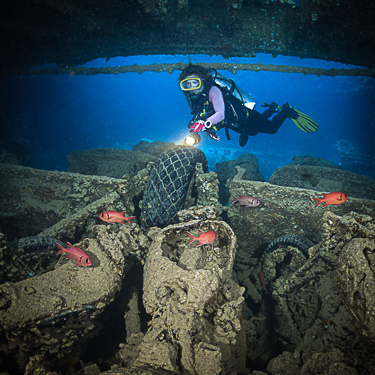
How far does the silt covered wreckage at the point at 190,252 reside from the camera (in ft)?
6.28

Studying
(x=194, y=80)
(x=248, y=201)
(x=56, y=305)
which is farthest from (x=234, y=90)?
(x=56, y=305)

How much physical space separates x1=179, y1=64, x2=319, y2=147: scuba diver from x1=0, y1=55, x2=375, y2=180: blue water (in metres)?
1.66

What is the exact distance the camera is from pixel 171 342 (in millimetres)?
1781

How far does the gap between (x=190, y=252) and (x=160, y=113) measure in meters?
136

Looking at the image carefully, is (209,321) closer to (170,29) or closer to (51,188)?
(51,188)

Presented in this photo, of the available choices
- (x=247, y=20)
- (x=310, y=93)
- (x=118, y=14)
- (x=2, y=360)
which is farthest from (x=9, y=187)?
(x=310, y=93)

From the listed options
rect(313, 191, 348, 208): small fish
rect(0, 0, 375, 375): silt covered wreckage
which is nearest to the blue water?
rect(0, 0, 375, 375): silt covered wreckage

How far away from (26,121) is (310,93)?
110m

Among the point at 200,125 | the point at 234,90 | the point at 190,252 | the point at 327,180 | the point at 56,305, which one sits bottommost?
the point at 56,305

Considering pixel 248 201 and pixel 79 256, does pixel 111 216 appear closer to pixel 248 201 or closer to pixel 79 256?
pixel 79 256

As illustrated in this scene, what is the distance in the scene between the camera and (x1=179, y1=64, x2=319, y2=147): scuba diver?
5.19 metres

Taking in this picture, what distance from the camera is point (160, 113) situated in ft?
417

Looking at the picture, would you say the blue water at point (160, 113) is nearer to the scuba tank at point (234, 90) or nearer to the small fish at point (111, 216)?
the scuba tank at point (234, 90)

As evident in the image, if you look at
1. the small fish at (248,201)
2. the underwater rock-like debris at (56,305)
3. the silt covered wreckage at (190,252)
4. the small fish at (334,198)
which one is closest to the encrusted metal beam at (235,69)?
the silt covered wreckage at (190,252)
